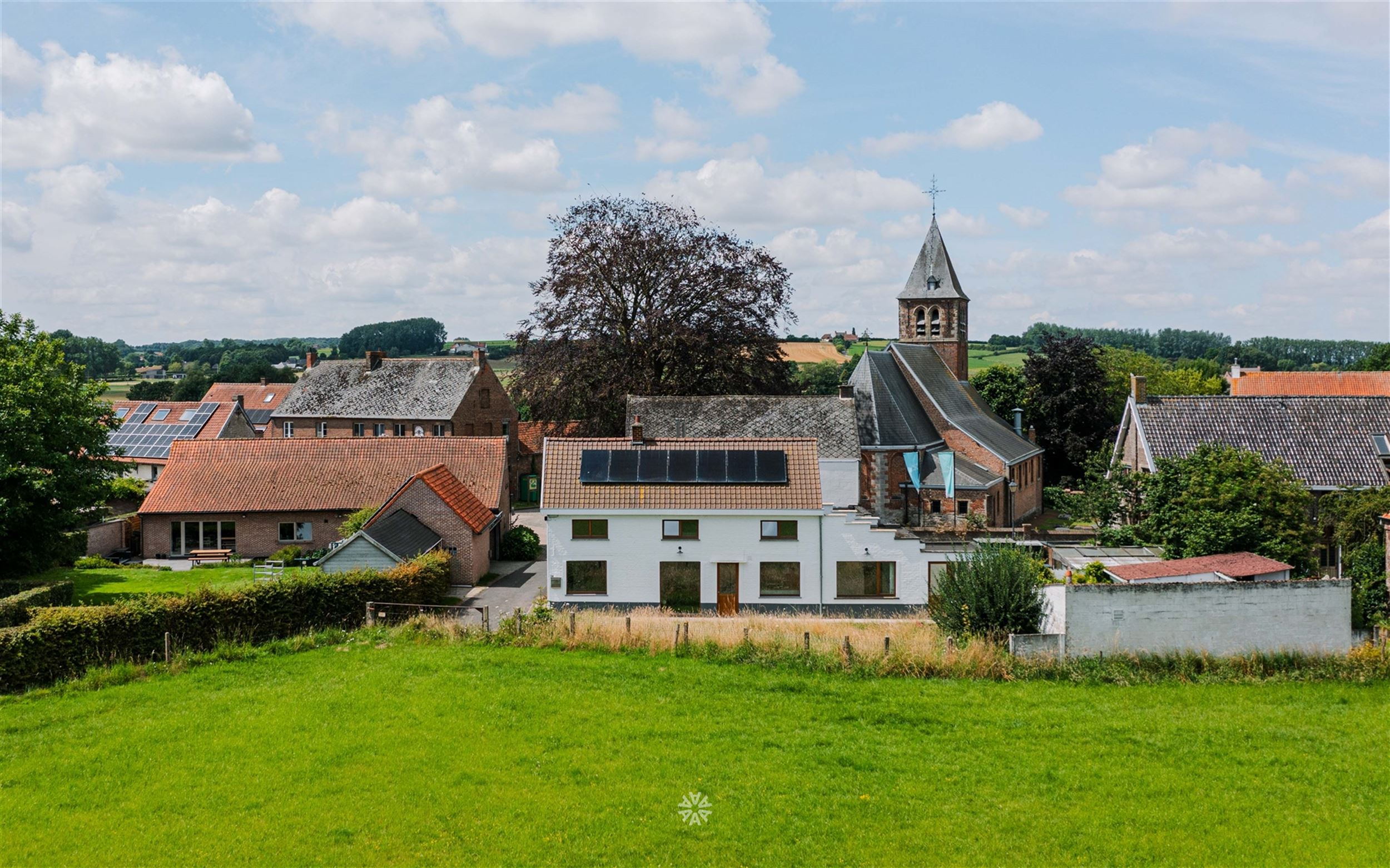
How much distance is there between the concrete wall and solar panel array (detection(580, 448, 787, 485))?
9850mm

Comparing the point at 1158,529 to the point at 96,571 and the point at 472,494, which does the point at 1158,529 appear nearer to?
the point at 472,494

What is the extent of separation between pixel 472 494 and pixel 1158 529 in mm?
22810

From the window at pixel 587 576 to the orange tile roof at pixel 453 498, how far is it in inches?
192

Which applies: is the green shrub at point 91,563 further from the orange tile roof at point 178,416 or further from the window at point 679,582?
the window at point 679,582

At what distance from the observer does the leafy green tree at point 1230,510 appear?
28.7 metres

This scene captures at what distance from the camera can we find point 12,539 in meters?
28.5

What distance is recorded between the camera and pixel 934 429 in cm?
4400

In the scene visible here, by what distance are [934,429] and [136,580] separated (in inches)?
1210

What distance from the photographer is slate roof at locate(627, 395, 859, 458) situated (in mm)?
36062

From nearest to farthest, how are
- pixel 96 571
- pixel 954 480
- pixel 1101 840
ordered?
pixel 1101 840 → pixel 96 571 → pixel 954 480

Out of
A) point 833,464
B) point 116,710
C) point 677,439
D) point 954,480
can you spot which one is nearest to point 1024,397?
point 954,480

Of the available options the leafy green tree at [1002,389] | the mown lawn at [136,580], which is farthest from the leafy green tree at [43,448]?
the leafy green tree at [1002,389]

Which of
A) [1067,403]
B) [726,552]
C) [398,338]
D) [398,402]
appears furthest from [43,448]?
[398,338]

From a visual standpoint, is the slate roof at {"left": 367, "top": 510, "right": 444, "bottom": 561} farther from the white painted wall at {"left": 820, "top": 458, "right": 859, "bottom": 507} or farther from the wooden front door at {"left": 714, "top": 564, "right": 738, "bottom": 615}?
the white painted wall at {"left": 820, "top": 458, "right": 859, "bottom": 507}
